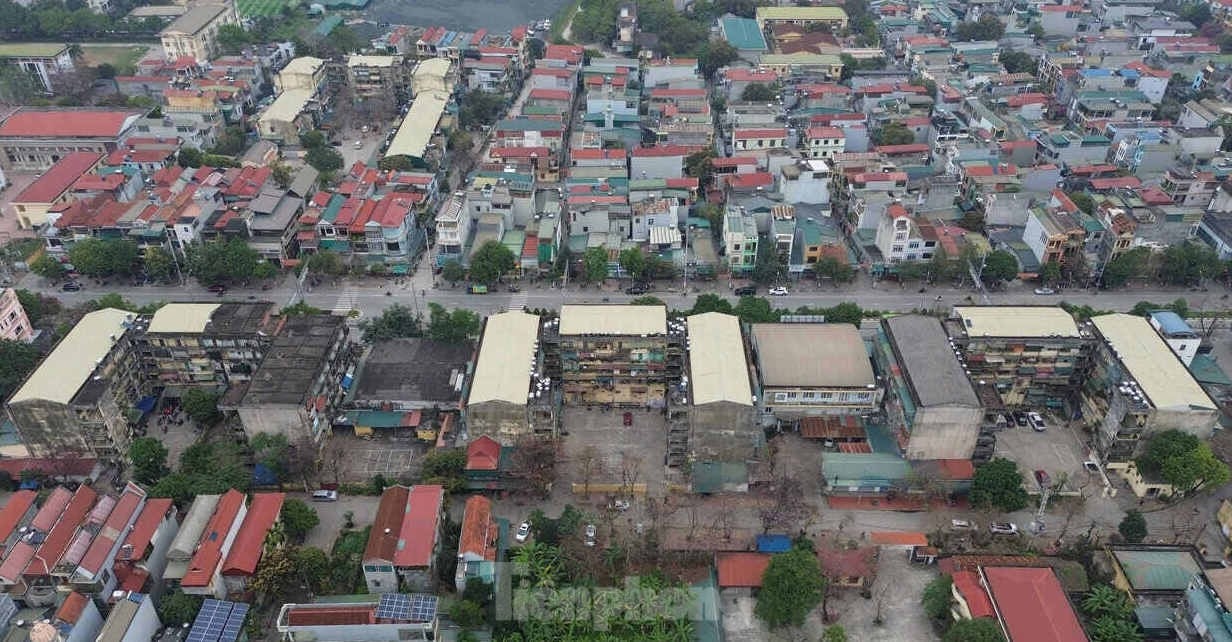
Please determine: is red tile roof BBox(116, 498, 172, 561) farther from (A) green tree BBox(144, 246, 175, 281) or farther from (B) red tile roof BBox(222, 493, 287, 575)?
(A) green tree BBox(144, 246, 175, 281)

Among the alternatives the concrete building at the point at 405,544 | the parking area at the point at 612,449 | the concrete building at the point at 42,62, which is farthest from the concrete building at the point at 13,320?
the concrete building at the point at 42,62

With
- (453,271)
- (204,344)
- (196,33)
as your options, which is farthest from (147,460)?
(196,33)

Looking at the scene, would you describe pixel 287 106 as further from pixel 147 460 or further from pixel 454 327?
pixel 147 460

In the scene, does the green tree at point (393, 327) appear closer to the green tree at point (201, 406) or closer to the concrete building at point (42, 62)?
the green tree at point (201, 406)

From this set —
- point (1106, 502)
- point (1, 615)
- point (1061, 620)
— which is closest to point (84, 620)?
point (1, 615)

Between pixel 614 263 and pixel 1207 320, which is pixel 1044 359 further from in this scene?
pixel 614 263

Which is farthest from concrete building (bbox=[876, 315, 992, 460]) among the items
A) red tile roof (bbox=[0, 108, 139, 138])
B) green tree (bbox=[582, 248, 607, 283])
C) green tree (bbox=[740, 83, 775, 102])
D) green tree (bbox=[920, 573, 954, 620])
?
red tile roof (bbox=[0, 108, 139, 138])
